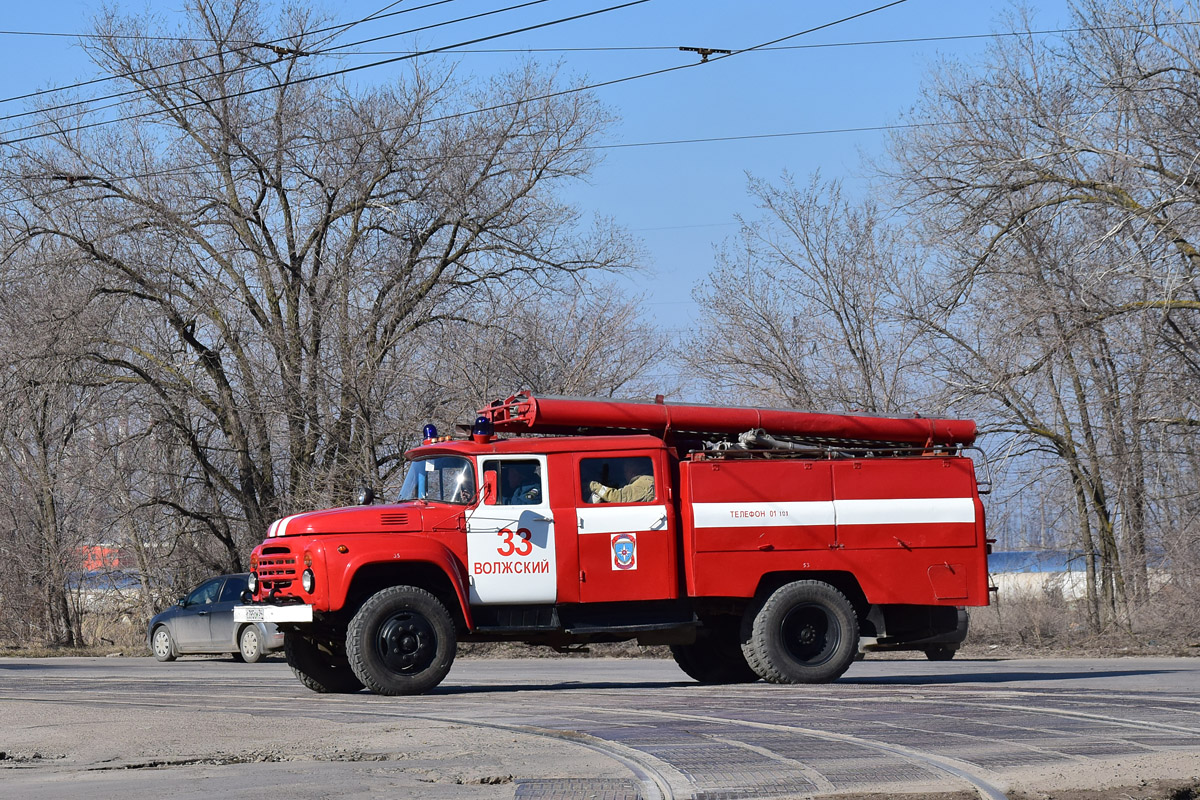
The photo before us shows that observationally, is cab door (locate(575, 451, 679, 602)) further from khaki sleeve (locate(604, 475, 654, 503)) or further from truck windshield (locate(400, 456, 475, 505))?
truck windshield (locate(400, 456, 475, 505))

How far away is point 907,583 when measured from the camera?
47.3ft

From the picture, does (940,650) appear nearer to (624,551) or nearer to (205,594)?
(624,551)

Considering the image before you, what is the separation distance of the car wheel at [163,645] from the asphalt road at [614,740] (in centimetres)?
888

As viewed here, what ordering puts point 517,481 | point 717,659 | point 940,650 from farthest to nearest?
1. point 717,659
2. point 940,650
3. point 517,481

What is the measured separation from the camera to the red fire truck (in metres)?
13.7

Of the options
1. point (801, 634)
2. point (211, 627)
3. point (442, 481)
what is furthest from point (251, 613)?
point (211, 627)

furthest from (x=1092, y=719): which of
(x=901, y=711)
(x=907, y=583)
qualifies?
(x=907, y=583)

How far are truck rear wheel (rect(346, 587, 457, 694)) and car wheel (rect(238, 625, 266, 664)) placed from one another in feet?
32.6

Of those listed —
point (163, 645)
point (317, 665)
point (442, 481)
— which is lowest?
point (163, 645)

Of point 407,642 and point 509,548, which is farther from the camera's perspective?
point 509,548

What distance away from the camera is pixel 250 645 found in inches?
903

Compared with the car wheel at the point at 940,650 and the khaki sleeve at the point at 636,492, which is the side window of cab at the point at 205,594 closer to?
the khaki sleeve at the point at 636,492

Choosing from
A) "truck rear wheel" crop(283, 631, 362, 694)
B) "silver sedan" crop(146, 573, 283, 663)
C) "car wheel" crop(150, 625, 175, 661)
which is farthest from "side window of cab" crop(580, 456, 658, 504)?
"car wheel" crop(150, 625, 175, 661)

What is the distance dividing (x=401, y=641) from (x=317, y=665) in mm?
1654
